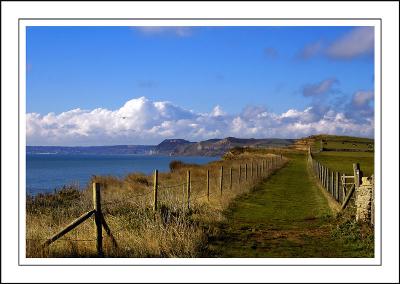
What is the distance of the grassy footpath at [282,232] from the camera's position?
11.3 meters

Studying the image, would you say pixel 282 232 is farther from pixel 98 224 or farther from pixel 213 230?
pixel 98 224

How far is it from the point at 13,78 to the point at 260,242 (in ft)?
22.7

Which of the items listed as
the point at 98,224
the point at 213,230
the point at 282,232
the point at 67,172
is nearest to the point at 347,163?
Answer: the point at 67,172

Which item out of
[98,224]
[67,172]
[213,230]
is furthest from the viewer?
[67,172]

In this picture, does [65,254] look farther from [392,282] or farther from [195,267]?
[392,282]

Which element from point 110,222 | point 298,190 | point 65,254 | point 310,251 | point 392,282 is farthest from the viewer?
point 298,190

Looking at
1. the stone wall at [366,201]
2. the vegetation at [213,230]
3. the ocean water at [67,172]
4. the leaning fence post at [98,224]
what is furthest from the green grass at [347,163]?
the leaning fence post at [98,224]

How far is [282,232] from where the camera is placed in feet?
45.9

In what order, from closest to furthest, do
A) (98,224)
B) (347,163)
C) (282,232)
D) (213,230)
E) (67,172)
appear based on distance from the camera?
(98,224) → (213,230) → (282,232) → (347,163) → (67,172)

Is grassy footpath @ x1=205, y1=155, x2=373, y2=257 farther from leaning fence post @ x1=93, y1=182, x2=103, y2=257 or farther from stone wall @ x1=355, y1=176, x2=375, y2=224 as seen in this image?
leaning fence post @ x1=93, y1=182, x2=103, y2=257

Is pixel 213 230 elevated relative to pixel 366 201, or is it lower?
lower

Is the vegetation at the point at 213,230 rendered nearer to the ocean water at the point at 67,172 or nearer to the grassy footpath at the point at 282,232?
the grassy footpath at the point at 282,232

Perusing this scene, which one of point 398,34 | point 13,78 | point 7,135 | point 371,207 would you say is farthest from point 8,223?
point 371,207

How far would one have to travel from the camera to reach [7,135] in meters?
8.39
